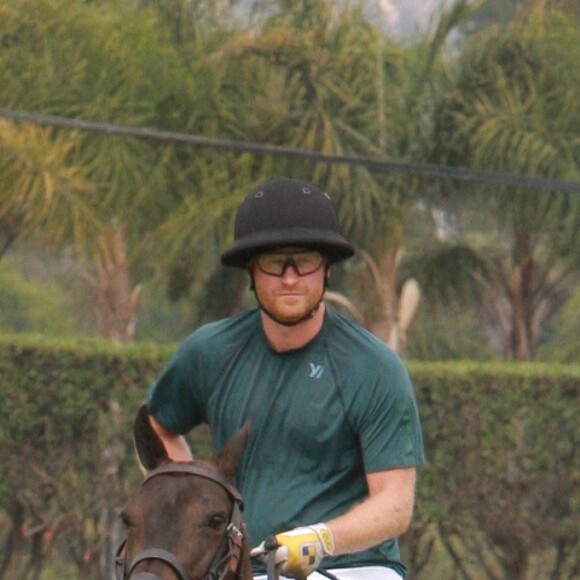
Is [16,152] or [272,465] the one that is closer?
[272,465]

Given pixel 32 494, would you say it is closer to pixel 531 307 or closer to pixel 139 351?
pixel 139 351

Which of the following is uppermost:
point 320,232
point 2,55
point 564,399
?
point 2,55

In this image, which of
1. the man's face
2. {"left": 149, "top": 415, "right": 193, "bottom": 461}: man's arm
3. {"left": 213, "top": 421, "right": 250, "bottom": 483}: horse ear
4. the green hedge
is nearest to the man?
the man's face

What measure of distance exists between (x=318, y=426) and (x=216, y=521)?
86 cm

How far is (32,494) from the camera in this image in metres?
12.4

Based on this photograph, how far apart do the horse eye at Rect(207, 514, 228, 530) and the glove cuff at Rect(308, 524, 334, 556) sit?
451mm

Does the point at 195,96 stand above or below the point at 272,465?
above

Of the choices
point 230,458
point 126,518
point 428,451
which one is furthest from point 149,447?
point 428,451

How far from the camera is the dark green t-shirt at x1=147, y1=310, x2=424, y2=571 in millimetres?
5027

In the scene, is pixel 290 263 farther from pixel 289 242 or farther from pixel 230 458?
pixel 230 458

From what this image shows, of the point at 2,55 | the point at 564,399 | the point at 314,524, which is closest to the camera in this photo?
the point at 314,524

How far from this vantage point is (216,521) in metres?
4.21

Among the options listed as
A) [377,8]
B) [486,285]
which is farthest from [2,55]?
[486,285]

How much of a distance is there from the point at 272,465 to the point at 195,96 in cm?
1285
